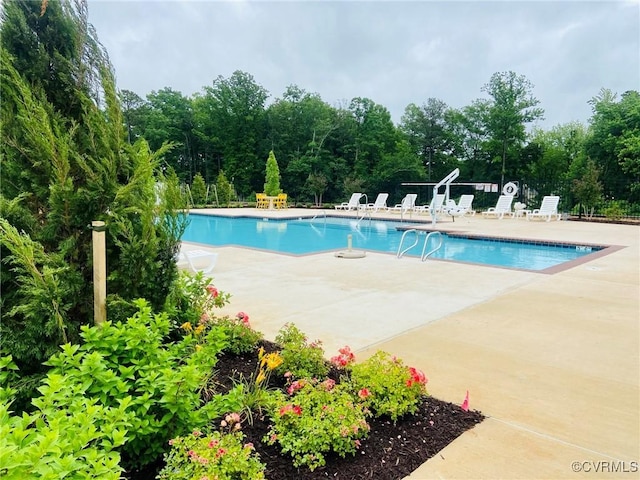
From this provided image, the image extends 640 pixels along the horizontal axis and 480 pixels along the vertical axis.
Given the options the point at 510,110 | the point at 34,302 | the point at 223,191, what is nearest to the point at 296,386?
the point at 34,302

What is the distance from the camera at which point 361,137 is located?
2683 centimetres

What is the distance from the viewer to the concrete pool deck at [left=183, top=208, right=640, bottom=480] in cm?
209

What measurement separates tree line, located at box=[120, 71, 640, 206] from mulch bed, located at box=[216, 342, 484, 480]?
18.9 metres

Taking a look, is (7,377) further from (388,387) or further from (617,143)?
(617,143)

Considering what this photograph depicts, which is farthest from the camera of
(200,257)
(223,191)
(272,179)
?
(223,191)

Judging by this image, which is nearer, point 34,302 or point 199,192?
point 34,302

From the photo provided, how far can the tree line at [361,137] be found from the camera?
22422 mm

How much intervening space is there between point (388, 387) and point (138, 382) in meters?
1.28

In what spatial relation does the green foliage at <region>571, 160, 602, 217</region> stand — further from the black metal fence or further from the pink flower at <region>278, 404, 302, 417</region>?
the pink flower at <region>278, 404, 302, 417</region>

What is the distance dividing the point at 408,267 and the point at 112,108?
A: 5466 millimetres

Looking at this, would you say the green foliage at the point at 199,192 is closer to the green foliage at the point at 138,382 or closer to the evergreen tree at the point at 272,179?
the evergreen tree at the point at 272,179

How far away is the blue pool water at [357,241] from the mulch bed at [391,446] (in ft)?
20.5

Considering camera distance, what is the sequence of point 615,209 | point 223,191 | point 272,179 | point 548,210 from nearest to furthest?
point 615,209 < point 548,210 < point 272,179 < point 223,191

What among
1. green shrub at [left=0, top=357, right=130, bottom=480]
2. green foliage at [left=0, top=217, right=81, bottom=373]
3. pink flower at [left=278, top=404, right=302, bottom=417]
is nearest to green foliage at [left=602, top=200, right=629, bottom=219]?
pink flower at [left=278, top=404, right=302, bottom=417]
